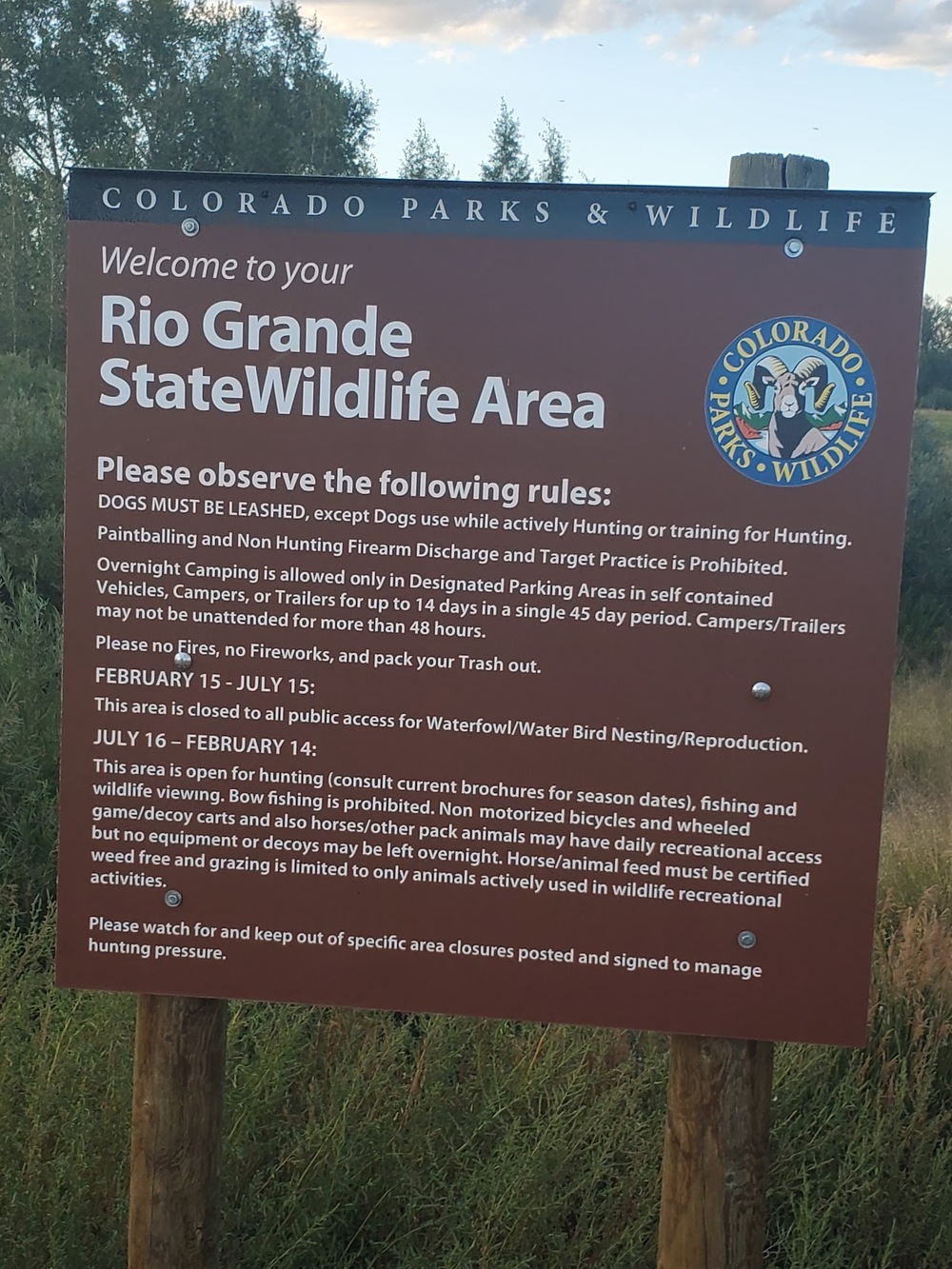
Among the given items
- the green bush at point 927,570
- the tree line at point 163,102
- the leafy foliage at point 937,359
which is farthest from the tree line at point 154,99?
the green bush at point 927,570

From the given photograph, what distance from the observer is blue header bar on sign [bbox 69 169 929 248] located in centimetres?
195

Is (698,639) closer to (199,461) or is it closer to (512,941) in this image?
(512,941)

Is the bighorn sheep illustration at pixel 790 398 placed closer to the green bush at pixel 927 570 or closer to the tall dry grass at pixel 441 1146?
the tall dry grass at pixel 441 1146

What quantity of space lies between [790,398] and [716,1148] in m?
1.32

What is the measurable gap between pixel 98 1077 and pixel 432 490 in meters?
1.63

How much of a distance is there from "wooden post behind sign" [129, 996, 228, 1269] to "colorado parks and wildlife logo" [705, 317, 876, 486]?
1.40 meters

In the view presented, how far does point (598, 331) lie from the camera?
1996mm

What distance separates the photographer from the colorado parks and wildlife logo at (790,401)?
76.8 inches

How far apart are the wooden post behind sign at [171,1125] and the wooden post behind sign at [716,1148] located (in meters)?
0.87

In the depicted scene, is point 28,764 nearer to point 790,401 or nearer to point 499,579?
point 499,579

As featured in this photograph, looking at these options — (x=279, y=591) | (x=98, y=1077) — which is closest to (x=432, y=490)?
(x=279, y=591)

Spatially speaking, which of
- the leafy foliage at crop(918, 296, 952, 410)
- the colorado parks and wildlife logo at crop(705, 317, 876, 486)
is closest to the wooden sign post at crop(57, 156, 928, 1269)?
the colorado parks and wildlife logo at crop(705, 317, 876, 486)

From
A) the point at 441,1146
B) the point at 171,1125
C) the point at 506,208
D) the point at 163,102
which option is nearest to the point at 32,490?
the point at 441,1146

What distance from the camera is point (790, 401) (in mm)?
1958
